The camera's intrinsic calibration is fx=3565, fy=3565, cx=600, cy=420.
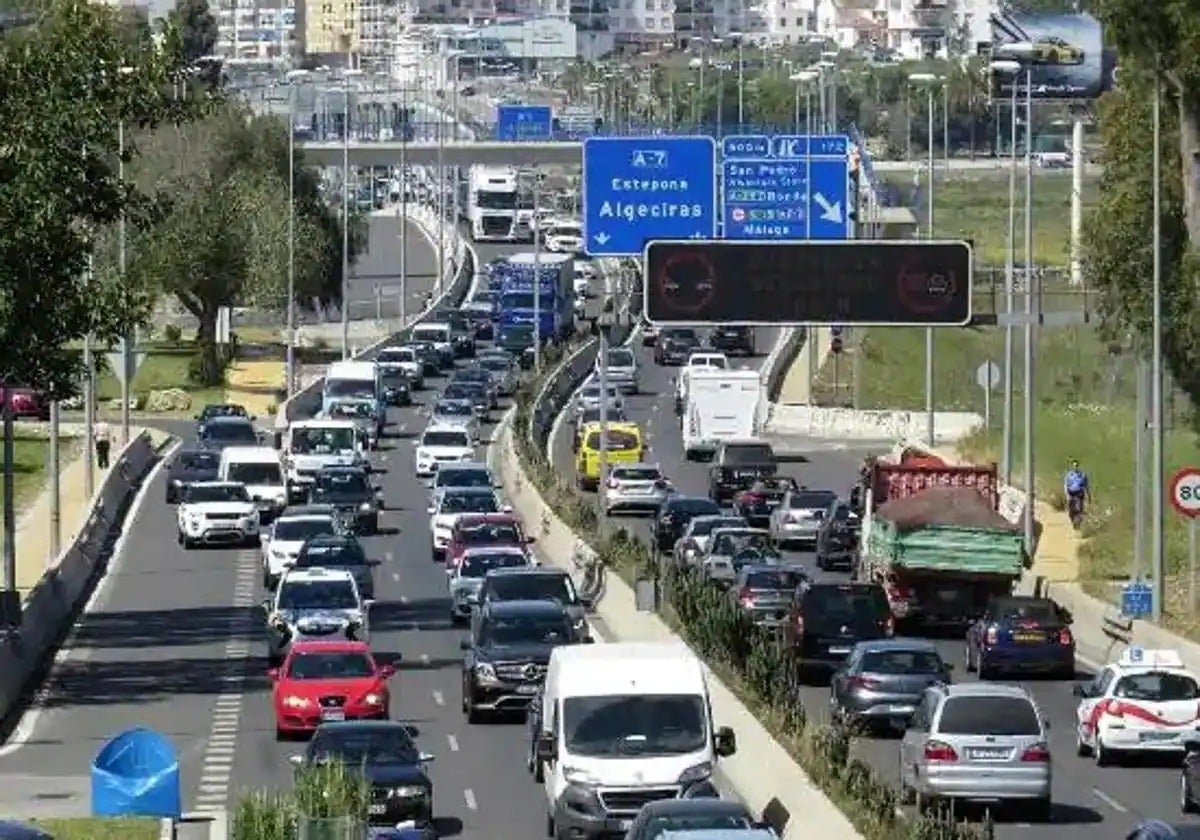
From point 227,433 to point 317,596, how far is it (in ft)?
116

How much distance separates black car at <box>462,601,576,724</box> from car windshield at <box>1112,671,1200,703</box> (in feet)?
23.6

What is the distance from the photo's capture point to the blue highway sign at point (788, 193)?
6353 centimetres

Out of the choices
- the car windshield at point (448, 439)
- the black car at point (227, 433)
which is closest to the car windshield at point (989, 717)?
the car windshield at point (448, 439)

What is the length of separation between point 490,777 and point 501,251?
14639 cm

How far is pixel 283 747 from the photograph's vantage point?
40.3 meters

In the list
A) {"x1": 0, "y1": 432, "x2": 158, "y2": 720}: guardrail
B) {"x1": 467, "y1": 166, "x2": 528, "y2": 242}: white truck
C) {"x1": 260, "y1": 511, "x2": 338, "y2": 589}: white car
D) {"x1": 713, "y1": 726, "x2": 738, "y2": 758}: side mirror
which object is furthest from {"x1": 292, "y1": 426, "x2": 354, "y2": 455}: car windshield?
{"x1": 467, "y1": 166, "x2": 528, "y2": 242}: white truck

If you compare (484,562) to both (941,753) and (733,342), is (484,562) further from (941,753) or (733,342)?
(733,342)

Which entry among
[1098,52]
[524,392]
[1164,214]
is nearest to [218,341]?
[524,392]

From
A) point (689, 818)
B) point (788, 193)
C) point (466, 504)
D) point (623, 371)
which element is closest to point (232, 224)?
point (623, 371)

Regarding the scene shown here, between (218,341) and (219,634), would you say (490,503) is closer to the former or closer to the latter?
(219,634)

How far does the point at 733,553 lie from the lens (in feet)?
Answer: 193

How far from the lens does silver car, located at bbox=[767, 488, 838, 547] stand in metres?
68.3

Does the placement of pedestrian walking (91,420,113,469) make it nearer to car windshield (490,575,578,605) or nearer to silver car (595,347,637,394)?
silver car (595,347,637,394)

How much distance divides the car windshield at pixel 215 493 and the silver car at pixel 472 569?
42.4ft
